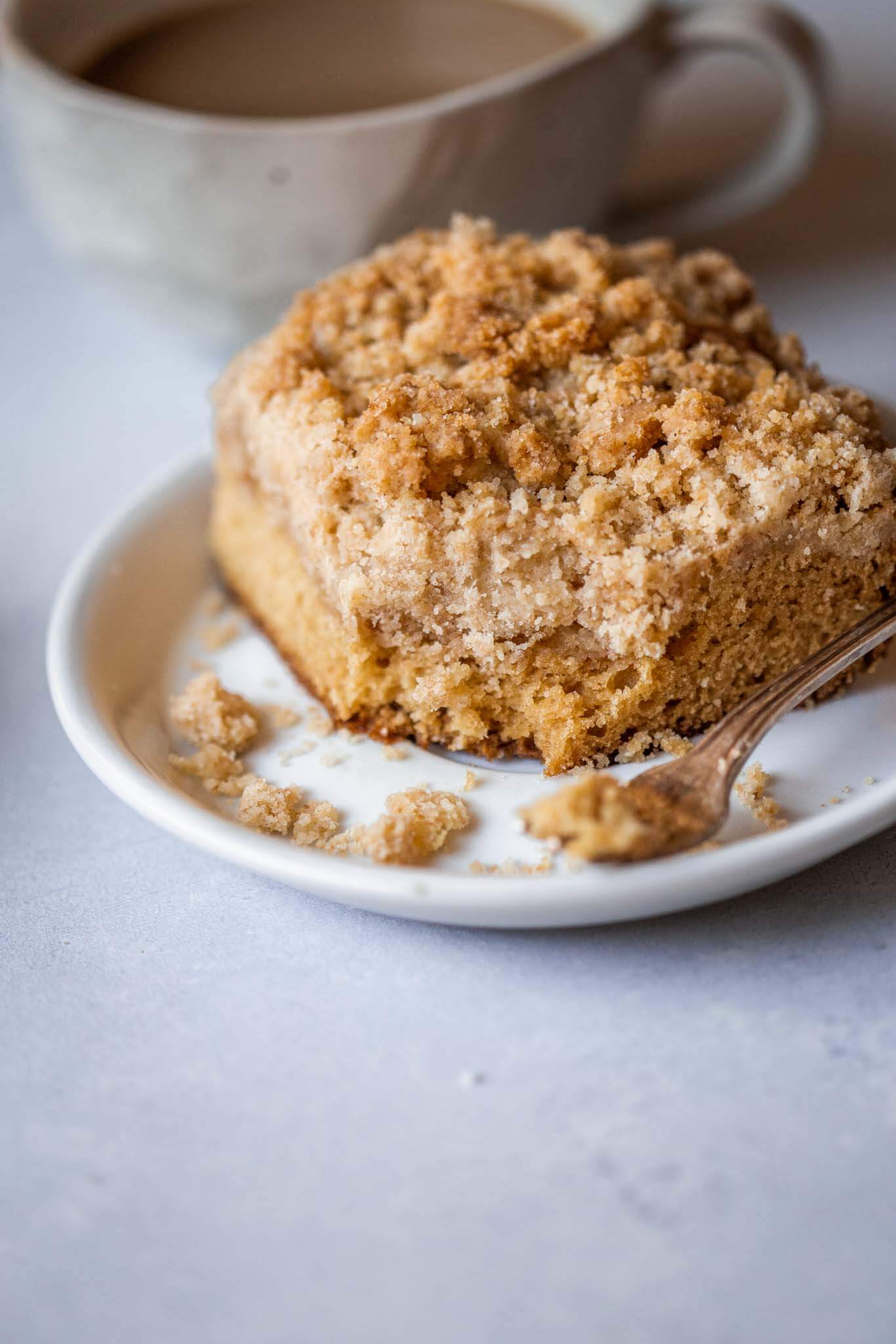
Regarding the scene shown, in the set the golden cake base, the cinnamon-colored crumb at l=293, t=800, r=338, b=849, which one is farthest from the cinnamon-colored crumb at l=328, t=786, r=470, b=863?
the golden cake base

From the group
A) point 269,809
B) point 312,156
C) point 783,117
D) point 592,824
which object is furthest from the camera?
point 783,117

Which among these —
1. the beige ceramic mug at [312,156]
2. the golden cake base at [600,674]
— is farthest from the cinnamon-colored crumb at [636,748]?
the beige ceramic mug at [312,156]

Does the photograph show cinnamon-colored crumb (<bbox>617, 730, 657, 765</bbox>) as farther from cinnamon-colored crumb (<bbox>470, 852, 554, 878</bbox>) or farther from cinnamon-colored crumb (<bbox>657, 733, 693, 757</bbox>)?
cinnamon-colored crumb (<bbox>470, 852, 554, 878</bbox>)

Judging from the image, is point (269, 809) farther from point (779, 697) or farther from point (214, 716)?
point (779, 697)

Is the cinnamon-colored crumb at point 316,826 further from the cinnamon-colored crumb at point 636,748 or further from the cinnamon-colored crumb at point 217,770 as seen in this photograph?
the cinnamon-colored crumb at point 636,748

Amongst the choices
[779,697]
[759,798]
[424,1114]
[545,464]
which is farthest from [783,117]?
[424,1114]

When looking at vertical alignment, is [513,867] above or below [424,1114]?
above
